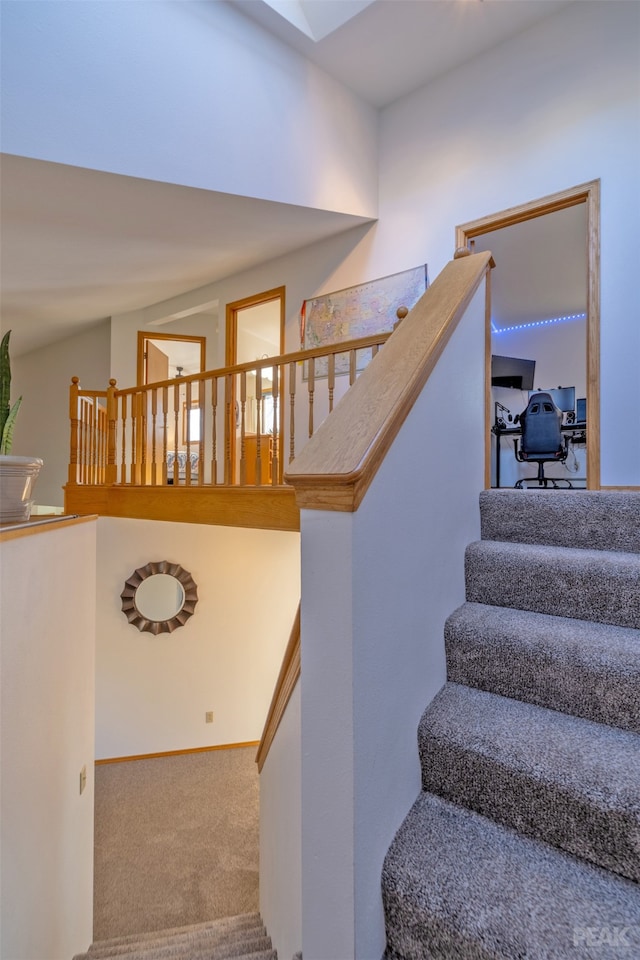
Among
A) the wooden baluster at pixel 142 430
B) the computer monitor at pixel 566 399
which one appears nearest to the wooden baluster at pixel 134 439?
the wooden baluster at pixel 142 430

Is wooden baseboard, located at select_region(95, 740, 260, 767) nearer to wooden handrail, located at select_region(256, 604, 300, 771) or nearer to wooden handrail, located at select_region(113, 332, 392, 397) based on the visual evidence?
wooden handrail, located at select_region(256, 604, 300, 771)

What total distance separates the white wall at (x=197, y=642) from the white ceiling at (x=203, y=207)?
2.57m

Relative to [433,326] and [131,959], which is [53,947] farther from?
[433,326]

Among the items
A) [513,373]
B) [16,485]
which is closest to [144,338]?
[16,485]

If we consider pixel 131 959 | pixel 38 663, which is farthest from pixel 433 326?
pixel 131 959

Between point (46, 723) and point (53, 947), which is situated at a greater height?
point (46, 723)

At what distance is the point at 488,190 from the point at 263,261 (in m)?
2.35

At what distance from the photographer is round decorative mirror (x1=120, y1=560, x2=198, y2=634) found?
15.1 feet

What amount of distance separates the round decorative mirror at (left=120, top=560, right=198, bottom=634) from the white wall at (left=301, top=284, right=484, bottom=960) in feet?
12.9

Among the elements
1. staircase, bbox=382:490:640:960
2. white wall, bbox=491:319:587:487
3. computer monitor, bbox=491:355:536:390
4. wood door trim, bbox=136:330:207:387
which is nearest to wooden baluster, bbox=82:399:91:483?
wood door trim, bbox=136:330:207:387

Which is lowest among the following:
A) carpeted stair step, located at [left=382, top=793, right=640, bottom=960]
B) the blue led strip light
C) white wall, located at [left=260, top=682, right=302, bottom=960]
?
white wall, located at [left=260, top=682, right=302, bottom=960]

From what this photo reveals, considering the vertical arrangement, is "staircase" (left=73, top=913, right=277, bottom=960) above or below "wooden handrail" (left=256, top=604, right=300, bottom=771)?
below

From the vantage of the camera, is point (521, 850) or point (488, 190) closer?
point (521, 850)

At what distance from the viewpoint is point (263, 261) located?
499 centimetres
